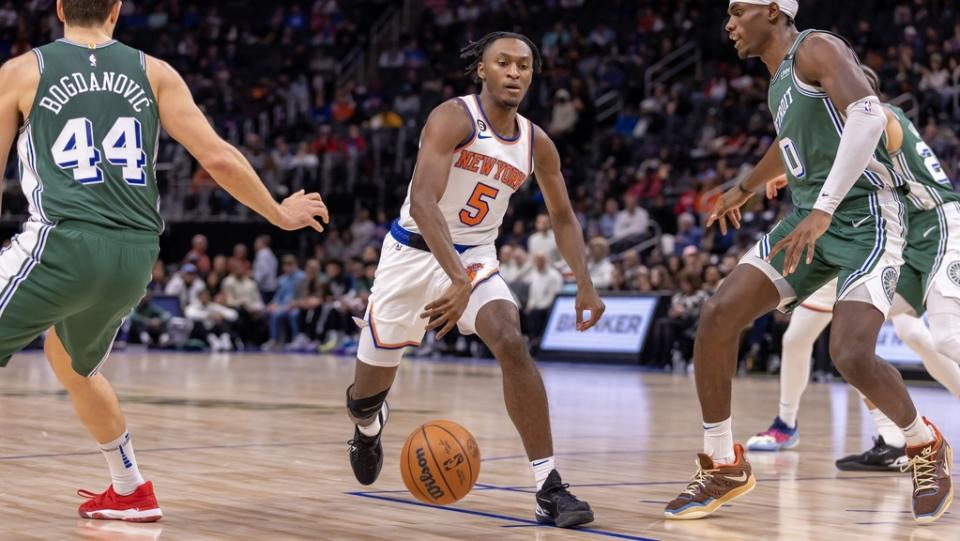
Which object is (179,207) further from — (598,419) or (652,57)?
(598,419)

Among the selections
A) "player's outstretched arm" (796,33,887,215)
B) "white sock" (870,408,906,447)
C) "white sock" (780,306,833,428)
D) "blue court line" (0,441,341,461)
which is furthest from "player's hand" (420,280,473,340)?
"white sock" (780,306,833,428)

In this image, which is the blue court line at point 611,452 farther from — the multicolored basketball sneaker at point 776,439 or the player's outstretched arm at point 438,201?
the player's outstretched arm at point 438,201

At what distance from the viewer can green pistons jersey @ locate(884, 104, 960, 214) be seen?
6.32 m

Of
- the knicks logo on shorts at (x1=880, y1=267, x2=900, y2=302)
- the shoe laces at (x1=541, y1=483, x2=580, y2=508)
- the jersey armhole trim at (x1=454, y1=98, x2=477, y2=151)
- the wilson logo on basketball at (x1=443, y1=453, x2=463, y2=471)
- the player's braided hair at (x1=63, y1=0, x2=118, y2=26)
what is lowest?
the shoe laces at (x1=541, y1=483, x2=580, y2=508)

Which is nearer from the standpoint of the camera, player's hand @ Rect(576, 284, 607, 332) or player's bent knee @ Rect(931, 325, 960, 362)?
player's hand @ Rect(576, 284, 607, 332)

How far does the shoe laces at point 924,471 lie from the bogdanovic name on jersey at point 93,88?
336 cm

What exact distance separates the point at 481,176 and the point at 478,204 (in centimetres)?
12

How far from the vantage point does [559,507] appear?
5137 mm

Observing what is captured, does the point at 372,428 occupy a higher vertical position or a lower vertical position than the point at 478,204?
lower

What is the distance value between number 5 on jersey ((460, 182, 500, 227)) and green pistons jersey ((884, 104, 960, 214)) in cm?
194

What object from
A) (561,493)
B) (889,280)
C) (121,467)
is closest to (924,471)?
(889,280)

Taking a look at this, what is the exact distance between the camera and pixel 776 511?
18.6 feet

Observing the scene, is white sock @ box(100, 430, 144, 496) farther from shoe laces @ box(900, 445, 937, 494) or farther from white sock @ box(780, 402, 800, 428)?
white sock @ box(780, 402, 800, 428)

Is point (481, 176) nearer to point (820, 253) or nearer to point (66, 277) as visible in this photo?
point (820, 253)
